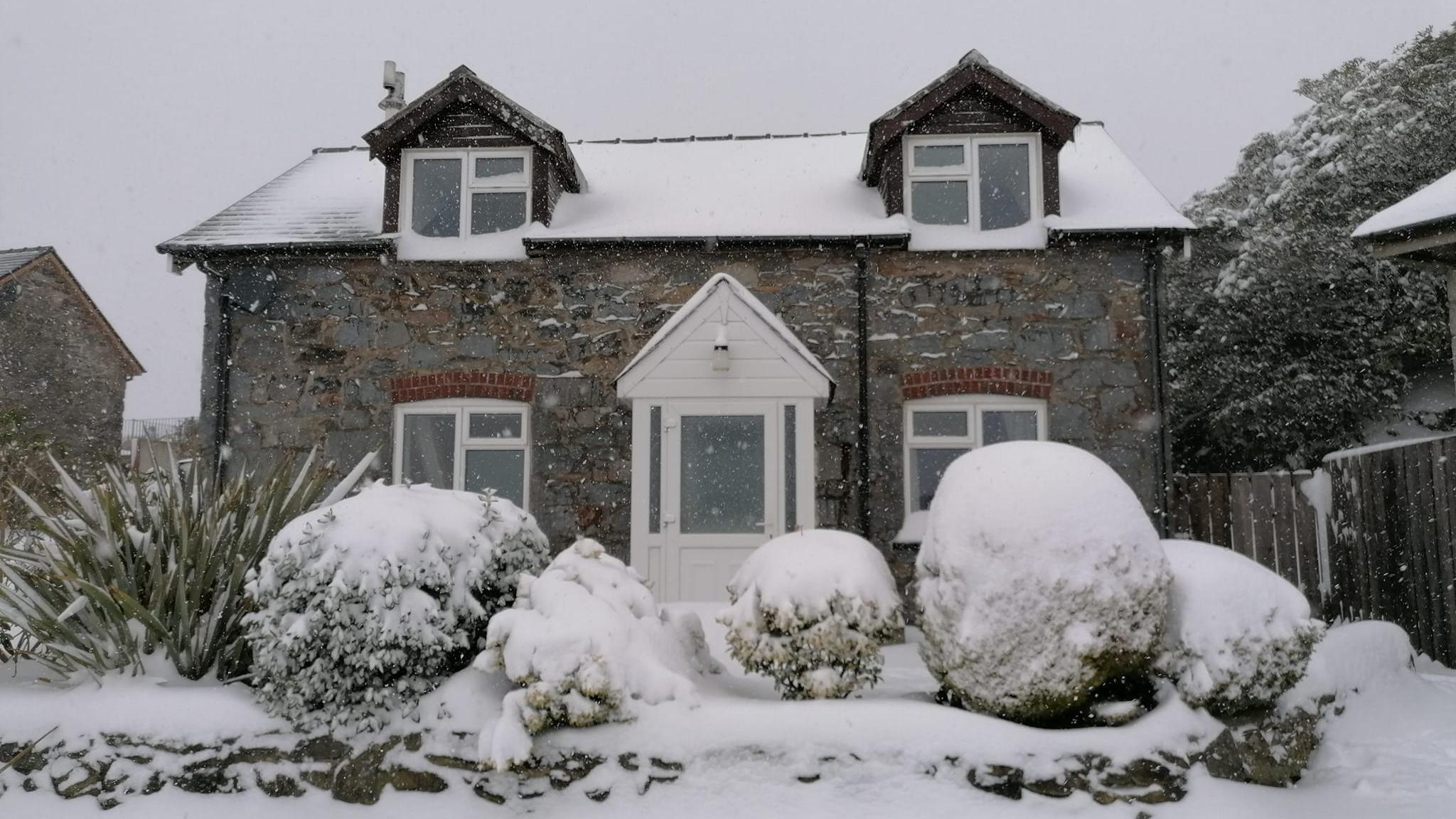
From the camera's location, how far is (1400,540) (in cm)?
695

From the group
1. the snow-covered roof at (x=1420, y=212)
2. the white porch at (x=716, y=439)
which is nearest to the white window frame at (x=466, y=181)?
the white porch at (x=716, y=439)

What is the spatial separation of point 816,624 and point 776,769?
664 mm

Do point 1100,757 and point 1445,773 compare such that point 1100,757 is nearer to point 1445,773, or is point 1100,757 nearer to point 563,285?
point 1445,773

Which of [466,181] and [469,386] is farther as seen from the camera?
[466,181]

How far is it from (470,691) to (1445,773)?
15.1 feet

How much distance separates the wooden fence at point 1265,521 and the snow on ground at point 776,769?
3.80 meters

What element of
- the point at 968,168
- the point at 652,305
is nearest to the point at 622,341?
the point at 652,305

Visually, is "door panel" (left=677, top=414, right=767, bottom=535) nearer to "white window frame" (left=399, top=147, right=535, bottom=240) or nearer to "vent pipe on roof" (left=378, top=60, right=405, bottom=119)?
"white window frame" (left=399, top=147, right=535, bottom=240)

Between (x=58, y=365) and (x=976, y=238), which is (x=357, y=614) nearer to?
(x=976, y=238)

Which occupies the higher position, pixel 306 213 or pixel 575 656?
pixel 306 213

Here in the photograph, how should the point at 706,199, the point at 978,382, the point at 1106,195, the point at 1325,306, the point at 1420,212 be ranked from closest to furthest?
the point at 1420,212
the point at 978,382
the point at 1106,195
the point at 706,199
the point at 1325,306

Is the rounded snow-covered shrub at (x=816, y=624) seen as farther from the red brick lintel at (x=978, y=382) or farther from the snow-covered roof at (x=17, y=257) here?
the snow-covered roof at (x=17, y=257)

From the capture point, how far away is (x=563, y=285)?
30.7 ft

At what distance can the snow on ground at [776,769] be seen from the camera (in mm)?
3982
